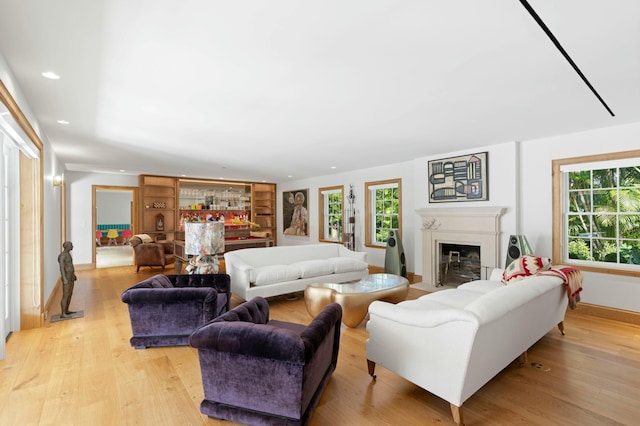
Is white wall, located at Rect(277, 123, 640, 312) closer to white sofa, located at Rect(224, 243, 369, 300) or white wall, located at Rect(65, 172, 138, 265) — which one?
white sofa, located at Rect(224, 243, 369, 300)

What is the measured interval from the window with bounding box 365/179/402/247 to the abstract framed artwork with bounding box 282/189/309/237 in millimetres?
2289

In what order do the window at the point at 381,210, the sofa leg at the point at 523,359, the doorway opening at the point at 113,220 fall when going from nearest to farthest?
the sofa leg at the point at 523,359, the window at the point at 381,210, the doorway opening at the point at 113,220

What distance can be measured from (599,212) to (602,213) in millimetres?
33

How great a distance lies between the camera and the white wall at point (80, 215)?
24.6 feet

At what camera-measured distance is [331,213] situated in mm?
8430

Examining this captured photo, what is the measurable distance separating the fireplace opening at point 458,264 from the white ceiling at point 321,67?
1.94 metres

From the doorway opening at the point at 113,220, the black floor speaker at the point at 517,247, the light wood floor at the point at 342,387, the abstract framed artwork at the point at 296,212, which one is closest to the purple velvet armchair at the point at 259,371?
the light wood floor at the point at 342,387

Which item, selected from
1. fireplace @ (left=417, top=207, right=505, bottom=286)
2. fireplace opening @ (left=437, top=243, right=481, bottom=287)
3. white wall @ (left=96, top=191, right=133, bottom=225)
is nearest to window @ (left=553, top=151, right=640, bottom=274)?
fireplace @ (left=417, top=207, right=505, bottom=286)

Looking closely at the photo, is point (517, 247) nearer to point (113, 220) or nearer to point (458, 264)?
point (458, 264)

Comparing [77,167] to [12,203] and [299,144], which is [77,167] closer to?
[12,203]

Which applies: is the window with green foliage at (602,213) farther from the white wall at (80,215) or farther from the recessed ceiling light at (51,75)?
the white wall at (80,215)

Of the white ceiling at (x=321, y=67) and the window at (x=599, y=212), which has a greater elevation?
the white ceiling at (x=321, y=67)

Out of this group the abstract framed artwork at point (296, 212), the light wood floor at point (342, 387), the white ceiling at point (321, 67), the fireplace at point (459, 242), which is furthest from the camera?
the abstract framed artwork at point (296, 212)

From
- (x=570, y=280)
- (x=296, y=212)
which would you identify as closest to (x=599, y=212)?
(x=570, y=280)
